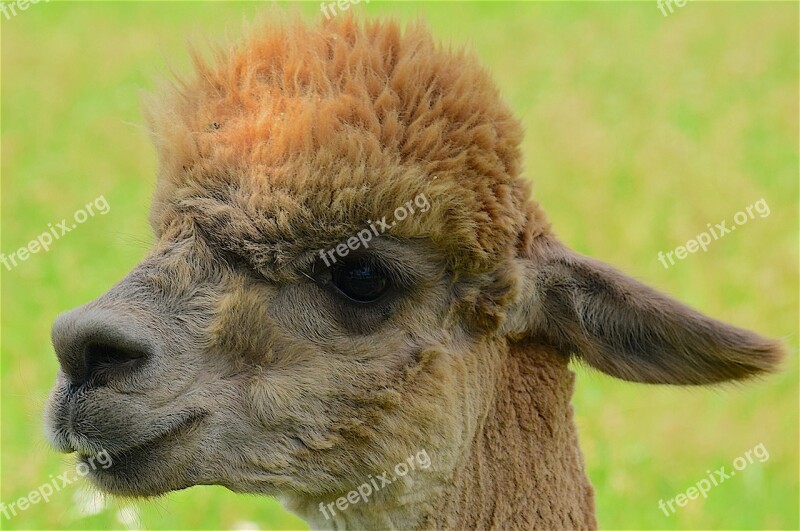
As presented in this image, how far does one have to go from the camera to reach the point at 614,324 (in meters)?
3.39

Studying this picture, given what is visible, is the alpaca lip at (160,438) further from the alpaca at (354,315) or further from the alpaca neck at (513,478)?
the alpaca neck at (513,478)

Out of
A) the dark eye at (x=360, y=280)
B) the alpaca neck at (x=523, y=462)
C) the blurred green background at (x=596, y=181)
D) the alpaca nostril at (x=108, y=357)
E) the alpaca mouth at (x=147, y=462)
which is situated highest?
the blurred green background at (x=596, y=181)

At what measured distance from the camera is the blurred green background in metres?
6.73

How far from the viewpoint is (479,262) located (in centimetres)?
321

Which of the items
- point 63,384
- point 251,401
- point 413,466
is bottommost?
point 413,466

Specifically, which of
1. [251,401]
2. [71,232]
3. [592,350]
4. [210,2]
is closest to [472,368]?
[592,350]

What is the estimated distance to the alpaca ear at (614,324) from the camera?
10.8ft

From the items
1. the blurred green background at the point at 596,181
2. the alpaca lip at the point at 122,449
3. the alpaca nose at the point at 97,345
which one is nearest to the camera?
the alpaca nose at the point at 97,345

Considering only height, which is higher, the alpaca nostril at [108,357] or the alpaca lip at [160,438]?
the alpaca nostril at [108,357]

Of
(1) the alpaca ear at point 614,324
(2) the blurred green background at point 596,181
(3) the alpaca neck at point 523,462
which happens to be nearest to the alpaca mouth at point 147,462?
(2) the blurred green background at point 596,181

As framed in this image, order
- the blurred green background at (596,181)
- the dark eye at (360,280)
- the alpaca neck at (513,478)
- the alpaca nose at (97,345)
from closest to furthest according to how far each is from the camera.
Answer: the alpaca nose at (97,345) → the dark eye at (360,280) → the alpaca neck at (513,478) → the blurred green background at (596,181)

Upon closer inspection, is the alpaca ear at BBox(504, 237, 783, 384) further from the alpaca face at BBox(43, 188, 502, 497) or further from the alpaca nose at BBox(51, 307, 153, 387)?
the alpaca nose at BBox(51, 307, 153, 387)

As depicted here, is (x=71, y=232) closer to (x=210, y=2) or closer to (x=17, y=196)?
(x=17, y=196)

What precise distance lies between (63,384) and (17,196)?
8.80 meters
